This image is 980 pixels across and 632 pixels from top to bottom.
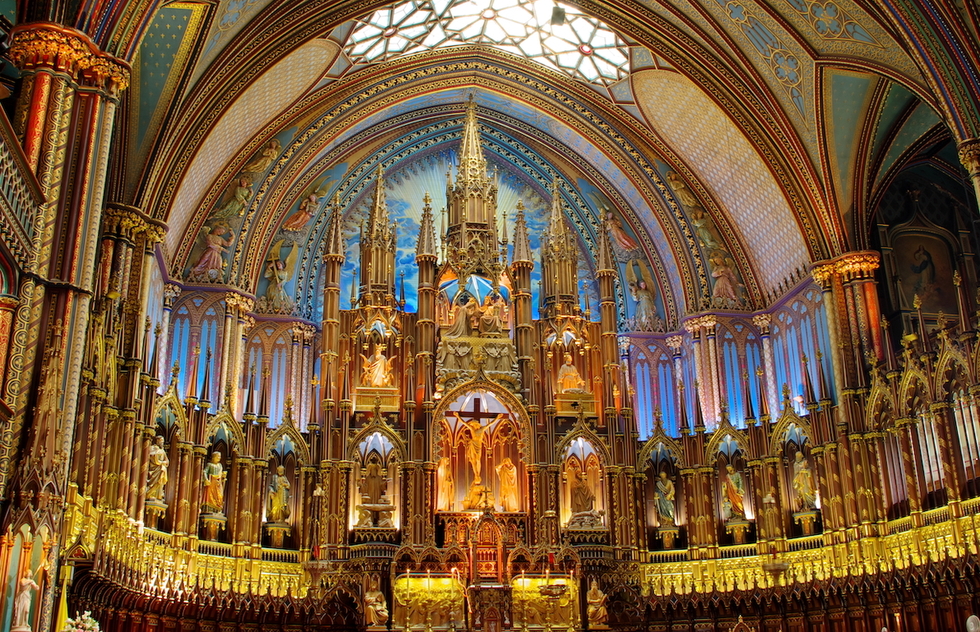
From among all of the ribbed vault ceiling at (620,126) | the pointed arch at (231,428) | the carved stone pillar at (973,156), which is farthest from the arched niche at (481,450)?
the carved stone pillar at (973,156)

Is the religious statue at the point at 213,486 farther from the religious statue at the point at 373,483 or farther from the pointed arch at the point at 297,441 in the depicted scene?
the religious statue at the point at 373,483

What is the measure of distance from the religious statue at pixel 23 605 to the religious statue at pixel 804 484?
19.0 meters

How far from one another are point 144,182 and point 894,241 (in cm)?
2170

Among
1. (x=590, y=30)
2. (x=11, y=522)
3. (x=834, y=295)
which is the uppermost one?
(x=590, y=30)

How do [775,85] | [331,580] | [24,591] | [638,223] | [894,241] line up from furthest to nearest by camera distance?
[638,223]
[894,241]
[775,85]
[331,580]
[24,591]

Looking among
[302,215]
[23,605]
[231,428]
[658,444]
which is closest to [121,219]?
[231,428]

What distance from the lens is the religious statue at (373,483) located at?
26375 millimetres

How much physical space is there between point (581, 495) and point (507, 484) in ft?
7.00

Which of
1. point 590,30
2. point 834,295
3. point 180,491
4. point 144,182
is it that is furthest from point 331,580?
point 590,30

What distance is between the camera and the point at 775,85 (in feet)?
88.5

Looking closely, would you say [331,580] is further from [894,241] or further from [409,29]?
[894,241]

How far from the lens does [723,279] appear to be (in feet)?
101

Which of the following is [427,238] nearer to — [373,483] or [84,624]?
[373,483]

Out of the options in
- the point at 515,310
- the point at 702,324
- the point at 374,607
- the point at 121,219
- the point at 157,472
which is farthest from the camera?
the point at 702,324
